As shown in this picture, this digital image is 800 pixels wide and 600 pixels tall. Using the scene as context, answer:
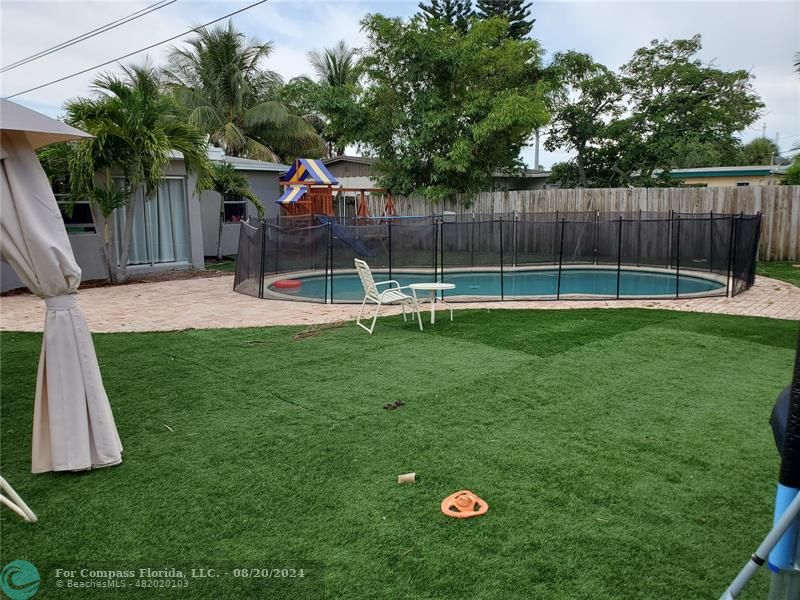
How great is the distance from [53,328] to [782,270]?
1453 centimetres

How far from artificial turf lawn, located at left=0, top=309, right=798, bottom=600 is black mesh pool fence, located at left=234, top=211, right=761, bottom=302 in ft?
14.4

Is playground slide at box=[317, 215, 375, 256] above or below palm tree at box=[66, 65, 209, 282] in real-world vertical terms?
below

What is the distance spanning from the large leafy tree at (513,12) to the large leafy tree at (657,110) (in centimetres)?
667

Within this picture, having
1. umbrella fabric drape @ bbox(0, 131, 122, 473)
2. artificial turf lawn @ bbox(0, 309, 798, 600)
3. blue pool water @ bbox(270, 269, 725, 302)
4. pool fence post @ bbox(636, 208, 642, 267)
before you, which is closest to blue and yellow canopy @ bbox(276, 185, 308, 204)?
blue pool water @ bbox(270, 269, 725, 302)

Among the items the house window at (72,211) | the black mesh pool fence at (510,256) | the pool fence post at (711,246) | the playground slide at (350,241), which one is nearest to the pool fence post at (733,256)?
the black mesh pool fence at (510,256)

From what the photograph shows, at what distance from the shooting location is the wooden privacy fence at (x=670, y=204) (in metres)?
14.8

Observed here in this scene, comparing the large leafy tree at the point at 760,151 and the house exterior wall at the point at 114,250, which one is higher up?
the large leafy tree at the point at 760,151

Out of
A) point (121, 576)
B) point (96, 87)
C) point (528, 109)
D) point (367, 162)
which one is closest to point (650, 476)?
point (121, 576)

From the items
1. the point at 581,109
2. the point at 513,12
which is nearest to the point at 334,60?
the point at 513,12

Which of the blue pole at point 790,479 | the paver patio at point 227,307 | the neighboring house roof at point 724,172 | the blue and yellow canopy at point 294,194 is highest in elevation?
the neighboring house roof at point 724,172

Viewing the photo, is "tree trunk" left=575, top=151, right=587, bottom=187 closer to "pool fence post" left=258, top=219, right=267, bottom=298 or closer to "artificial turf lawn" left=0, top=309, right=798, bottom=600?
"pool fence post" left=258, top=219, right=267, bottom=298

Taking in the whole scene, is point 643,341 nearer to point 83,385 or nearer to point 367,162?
point 83,385

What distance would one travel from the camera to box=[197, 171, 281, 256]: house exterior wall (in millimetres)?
17766

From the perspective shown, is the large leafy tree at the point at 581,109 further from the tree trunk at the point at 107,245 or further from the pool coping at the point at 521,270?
the tree trunk at the point at 107,245
